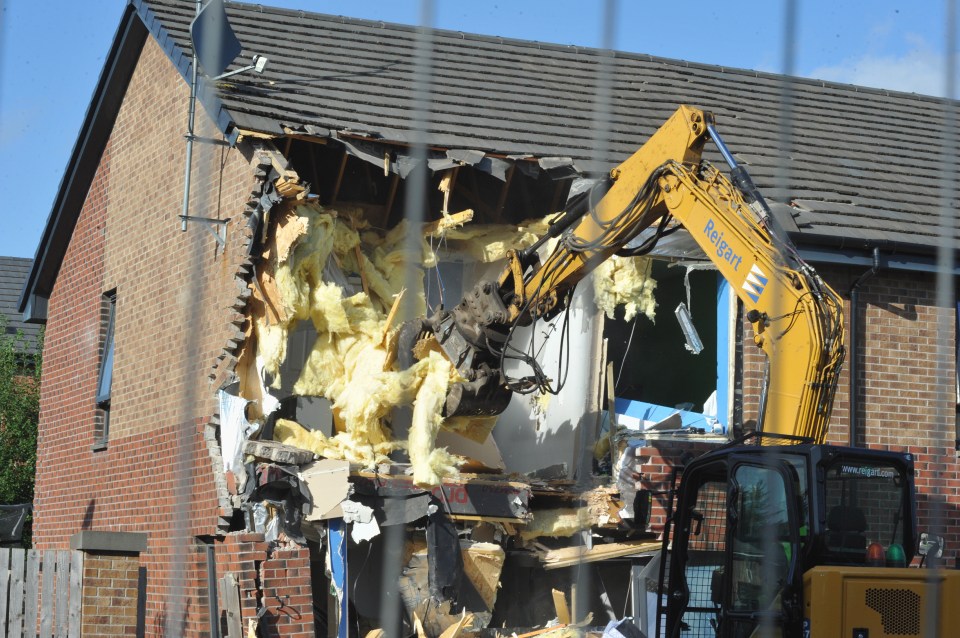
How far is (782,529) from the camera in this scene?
23.1ft

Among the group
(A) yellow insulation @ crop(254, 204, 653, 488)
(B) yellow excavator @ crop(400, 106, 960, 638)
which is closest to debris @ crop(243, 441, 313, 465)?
(A) yellow insulation @ crop(254, 204, 653, 488)

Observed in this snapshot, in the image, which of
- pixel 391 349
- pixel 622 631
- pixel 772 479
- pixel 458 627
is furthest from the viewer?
pixel 391 349

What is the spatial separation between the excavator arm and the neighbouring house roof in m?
2.05

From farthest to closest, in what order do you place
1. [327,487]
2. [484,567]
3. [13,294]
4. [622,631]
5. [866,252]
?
[13,294], [866,252], [484,567], [327,487], [622,631]

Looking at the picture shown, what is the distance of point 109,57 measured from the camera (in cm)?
1472

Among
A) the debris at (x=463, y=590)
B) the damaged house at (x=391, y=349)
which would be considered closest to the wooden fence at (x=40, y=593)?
the damaged house at (x=391, y=349)

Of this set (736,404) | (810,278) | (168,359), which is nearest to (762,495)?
(810,278)

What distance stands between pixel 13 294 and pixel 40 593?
56.5ft

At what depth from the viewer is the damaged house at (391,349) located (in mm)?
10750

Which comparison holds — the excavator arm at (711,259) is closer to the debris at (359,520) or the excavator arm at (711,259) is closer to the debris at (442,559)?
the debris at (442,559)

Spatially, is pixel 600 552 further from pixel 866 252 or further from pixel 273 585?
pixel 866 252

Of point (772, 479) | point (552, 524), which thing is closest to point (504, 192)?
point (552, 524)

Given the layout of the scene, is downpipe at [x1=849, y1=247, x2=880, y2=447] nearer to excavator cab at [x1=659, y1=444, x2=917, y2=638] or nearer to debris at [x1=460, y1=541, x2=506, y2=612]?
debris at [x1=460, y1=541, x2=506, y2=612]

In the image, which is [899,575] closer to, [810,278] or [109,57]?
[810,278]
